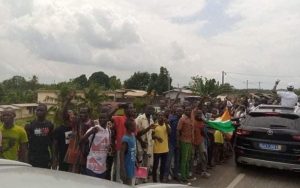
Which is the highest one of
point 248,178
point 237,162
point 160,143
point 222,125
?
point 222,125

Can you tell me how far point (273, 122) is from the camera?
31.6 feet

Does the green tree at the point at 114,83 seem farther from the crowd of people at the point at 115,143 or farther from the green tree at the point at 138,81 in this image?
the crowd of people at the point at 115,143

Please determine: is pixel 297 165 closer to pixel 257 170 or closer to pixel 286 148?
pixel 286 148

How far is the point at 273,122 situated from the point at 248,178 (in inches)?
52.6

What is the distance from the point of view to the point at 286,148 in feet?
30.3

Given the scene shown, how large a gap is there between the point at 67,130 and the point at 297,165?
16.1 ft

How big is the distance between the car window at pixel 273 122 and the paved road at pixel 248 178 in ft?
3.77

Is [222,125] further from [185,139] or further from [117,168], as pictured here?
[117,168]

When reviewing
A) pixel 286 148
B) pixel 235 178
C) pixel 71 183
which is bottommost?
pixel 235 178

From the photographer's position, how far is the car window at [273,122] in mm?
9428

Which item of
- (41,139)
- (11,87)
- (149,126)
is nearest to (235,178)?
(149,126)

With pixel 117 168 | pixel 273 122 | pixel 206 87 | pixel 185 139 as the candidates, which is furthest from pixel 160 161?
pixel 206 87

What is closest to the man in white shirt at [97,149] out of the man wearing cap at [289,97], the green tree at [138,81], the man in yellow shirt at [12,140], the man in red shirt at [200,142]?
the man in yellow shirt at [12,140]

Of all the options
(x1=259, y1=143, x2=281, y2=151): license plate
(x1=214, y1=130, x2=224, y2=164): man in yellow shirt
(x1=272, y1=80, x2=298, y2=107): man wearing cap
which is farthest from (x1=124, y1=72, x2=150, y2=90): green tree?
(x1=259, y1=143, x2=281, y2=151): license plate
